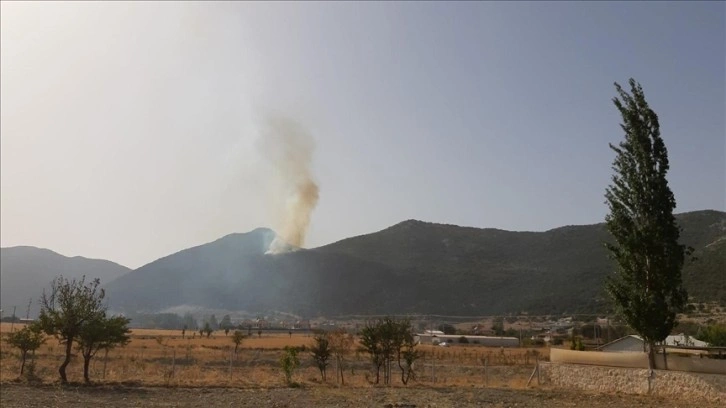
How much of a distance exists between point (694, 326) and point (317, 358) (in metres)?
43.4

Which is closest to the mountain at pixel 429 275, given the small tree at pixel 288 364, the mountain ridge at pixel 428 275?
the mountain ridge at pixel 428 275

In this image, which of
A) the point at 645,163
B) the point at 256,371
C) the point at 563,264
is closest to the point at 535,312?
the point at 563,264

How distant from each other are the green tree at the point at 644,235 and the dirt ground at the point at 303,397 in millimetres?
3708

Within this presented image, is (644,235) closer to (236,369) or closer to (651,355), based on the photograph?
(651,355)

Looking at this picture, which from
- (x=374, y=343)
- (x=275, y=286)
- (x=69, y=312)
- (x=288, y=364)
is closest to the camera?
(x=69, y=312)

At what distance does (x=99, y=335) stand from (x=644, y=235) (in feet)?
89.0

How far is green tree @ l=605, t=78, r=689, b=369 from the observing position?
2644 cm

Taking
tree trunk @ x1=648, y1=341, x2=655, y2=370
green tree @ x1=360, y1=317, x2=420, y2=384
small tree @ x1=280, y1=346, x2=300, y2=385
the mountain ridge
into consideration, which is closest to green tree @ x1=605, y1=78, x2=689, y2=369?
tree trunk @ x1=648, y1=341, x2=655, y2=370

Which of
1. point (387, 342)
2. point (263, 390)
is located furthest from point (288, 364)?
point (387, 342)

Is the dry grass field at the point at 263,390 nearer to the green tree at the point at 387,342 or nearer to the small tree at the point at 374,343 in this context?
the green tree at the point at 387,342

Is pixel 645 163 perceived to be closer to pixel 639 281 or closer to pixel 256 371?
pixel 639 281

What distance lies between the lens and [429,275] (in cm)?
13062

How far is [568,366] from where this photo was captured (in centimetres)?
3039

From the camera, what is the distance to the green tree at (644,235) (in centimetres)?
2644
